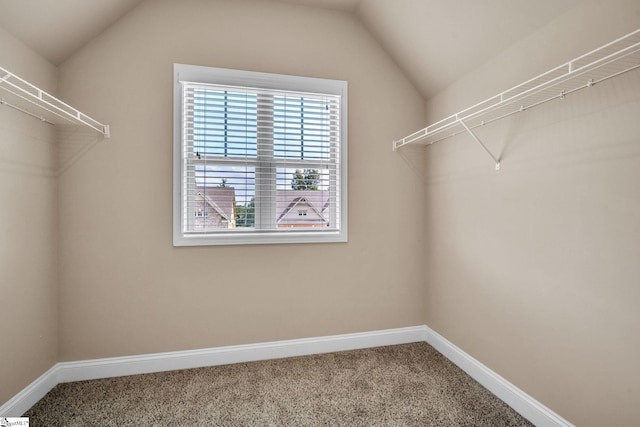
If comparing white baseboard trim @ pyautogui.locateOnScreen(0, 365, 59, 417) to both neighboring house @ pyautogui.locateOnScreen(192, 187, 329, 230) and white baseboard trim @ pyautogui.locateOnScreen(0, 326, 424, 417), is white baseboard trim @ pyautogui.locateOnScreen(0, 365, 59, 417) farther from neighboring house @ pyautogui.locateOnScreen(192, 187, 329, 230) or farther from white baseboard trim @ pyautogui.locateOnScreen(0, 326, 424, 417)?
neighboring house @ pyautogui.locateOnScreen(192, 187, 329, 230)

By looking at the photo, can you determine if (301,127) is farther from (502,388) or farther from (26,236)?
(502,388)

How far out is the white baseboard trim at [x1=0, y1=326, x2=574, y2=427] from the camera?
1.67m

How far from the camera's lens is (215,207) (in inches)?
89.4

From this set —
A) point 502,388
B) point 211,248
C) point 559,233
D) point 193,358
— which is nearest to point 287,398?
point 193,358

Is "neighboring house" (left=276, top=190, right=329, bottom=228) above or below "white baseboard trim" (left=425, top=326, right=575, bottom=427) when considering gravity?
above

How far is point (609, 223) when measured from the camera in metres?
1.31

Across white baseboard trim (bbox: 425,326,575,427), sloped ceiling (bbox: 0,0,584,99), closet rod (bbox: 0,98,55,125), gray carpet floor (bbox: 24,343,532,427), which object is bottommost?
gray carpet floor (bbox: 24,343,532,427)

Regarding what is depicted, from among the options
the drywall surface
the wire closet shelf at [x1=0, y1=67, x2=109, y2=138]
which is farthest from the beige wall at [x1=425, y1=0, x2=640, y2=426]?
the wire closet shelf at [x1=0, y1=67, x2=109, y2=138]

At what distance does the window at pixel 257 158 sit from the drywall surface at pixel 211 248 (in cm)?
8

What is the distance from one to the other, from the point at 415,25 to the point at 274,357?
2.62 m

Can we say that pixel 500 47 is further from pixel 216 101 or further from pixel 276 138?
pixel 216 101

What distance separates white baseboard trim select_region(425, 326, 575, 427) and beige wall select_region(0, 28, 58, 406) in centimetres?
270

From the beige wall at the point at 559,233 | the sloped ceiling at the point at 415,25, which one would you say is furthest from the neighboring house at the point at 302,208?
the sloped ceiling at the point at 415,25

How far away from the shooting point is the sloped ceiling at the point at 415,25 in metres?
1.59
